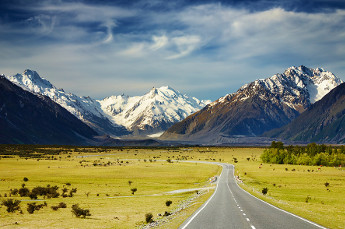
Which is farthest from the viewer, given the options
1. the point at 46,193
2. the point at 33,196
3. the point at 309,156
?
the point at 309,156

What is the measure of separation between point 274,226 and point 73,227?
14.8 meters

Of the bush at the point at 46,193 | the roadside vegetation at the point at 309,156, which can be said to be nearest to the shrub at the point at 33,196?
the bush at the point at 46,193

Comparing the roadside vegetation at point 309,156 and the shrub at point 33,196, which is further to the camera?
the roadside vegetation at point 309,156

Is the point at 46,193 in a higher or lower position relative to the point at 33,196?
lower

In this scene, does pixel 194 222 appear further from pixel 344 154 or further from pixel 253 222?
pixel 344 154

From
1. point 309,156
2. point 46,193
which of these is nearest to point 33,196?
point 46,193

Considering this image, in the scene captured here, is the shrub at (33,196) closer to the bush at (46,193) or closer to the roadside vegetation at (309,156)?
the bush at (46,193)

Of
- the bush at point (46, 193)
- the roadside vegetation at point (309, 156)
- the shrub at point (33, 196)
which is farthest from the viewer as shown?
the roadside vegetation at point (309, 156)

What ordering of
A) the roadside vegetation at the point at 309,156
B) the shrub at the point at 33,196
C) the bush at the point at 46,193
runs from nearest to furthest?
the shrub at the point at 33,196 < the bush at the point at 46,193 < the roadside vegetation at the point at 309,156

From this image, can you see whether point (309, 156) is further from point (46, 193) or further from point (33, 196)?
point (33, 196)

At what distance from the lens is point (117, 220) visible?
109ft

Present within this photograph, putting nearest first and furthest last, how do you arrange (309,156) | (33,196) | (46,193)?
1. (33,196)
2. (46,193)
3. (309,156)

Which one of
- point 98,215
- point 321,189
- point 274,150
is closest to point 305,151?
point 274,150

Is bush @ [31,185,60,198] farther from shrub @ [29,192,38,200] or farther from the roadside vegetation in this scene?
the roadside vegetation
